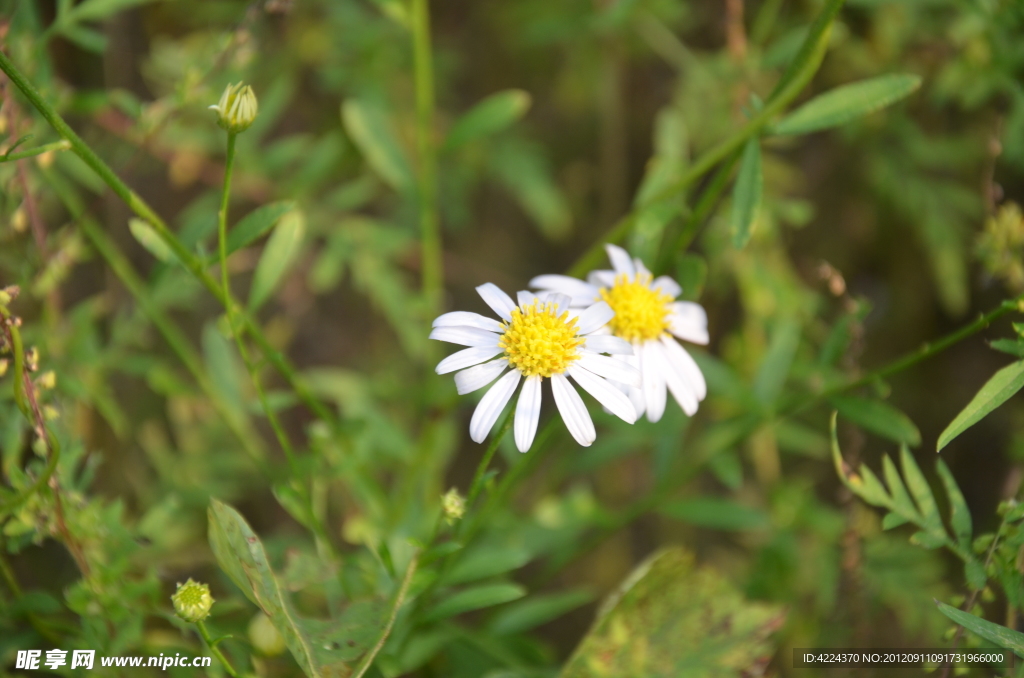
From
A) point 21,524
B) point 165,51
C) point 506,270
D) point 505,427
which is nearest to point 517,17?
point 506,270

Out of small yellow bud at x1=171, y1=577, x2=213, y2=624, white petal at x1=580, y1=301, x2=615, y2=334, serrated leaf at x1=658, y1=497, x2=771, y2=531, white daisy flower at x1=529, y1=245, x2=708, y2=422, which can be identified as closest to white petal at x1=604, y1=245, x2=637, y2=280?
white daisy flower at x1=529, y1=245, x2=708, y2=422

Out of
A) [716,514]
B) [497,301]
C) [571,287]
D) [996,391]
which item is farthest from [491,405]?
[716,514]

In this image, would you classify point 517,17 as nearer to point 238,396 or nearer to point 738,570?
point 238,396

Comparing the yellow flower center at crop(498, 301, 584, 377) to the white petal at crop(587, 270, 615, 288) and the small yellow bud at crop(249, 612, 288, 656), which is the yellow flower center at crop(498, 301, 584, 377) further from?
the small yellow bud at crop(249, 612, 288, 656)

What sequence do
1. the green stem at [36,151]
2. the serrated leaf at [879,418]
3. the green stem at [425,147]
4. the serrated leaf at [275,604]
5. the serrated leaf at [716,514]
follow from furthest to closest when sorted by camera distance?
the serrated leaf at [716,514]
the green stem at [425,147]
the serrated leaf at [879,418]
the serrated leaf at [275,604]
the green stem at [36,151]

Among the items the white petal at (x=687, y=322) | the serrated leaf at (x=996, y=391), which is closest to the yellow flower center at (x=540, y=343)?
the white petal at (x=687, y=322)

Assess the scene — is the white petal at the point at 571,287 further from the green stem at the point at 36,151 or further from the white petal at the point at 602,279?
the green stem at the point at 36,151
